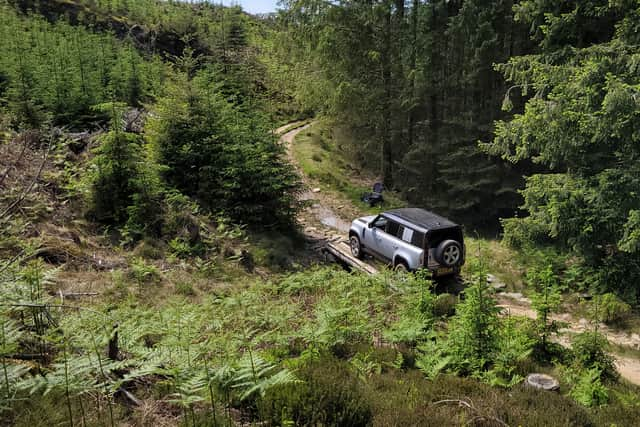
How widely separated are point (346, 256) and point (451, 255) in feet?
12.1

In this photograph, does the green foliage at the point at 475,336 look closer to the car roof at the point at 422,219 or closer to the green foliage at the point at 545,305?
the green foliage at the point at 545,305

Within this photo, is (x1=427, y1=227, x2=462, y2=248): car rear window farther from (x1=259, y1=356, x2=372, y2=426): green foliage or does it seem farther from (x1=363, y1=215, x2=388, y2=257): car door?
(x1=259, y1=356, x2=372, y2=426): green foliage

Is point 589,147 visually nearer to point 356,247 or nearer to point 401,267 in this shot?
point 401,267

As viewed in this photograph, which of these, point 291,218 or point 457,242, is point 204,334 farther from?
point 291,218

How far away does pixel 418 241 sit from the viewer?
10656mm

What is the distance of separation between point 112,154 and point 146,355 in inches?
329

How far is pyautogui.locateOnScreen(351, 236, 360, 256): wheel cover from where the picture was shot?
1323cm

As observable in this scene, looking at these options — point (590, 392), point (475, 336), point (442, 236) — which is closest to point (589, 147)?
point (442, 236)

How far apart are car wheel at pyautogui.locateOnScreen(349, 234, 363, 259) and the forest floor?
1.58 metres

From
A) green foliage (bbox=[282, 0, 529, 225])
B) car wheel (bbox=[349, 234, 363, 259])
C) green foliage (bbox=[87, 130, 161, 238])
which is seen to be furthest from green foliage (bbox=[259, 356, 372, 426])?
green foliage (bbox=[282, 0, 529, 225])

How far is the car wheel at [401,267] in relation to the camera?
10.9m

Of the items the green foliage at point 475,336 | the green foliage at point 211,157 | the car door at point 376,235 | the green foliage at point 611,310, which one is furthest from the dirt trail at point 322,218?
the green foliage at point 475,336

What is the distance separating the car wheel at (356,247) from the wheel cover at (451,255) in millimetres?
3213

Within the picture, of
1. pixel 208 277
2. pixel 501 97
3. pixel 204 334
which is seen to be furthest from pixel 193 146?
pixel 501 97
